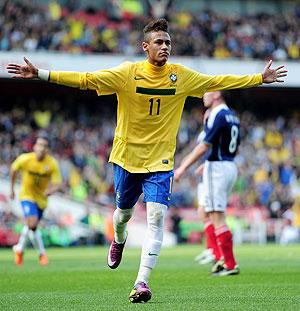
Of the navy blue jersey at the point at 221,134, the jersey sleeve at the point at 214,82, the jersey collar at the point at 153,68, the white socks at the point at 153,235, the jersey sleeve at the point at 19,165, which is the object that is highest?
the jersey collar at the point at 153,68

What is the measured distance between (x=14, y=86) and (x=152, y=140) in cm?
2839

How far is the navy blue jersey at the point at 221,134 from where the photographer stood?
42.8ft

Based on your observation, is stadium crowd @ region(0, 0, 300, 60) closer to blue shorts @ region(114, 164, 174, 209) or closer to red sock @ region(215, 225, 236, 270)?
red sock @ region(215, 225, 236, 270)

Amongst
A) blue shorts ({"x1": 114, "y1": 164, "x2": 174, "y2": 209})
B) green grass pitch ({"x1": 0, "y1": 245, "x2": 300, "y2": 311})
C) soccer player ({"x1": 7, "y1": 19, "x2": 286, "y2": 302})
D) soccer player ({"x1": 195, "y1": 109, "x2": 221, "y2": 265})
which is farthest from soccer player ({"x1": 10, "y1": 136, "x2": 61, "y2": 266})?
soccer player ({"x1": 7, "y1": 19, "x2": 286, "y2": 302})

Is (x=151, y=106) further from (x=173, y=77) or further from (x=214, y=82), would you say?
(x=214, y=82)

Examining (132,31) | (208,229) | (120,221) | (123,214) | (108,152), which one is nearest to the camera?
(123,214)

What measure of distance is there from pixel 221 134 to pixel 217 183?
0.70 meters

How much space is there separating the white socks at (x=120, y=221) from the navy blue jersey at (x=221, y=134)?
8.66 feet

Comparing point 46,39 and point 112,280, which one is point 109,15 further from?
point 112,280

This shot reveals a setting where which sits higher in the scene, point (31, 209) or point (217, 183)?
point (217, 183)

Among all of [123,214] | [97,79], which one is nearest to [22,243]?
[123,214]

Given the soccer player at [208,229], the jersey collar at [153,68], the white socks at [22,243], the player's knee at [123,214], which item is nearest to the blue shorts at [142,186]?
the player's knee at [123,214]

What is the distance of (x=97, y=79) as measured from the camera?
9.03m

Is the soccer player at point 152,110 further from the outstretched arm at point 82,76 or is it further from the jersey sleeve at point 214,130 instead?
the jersey sleeve at point 214,130
